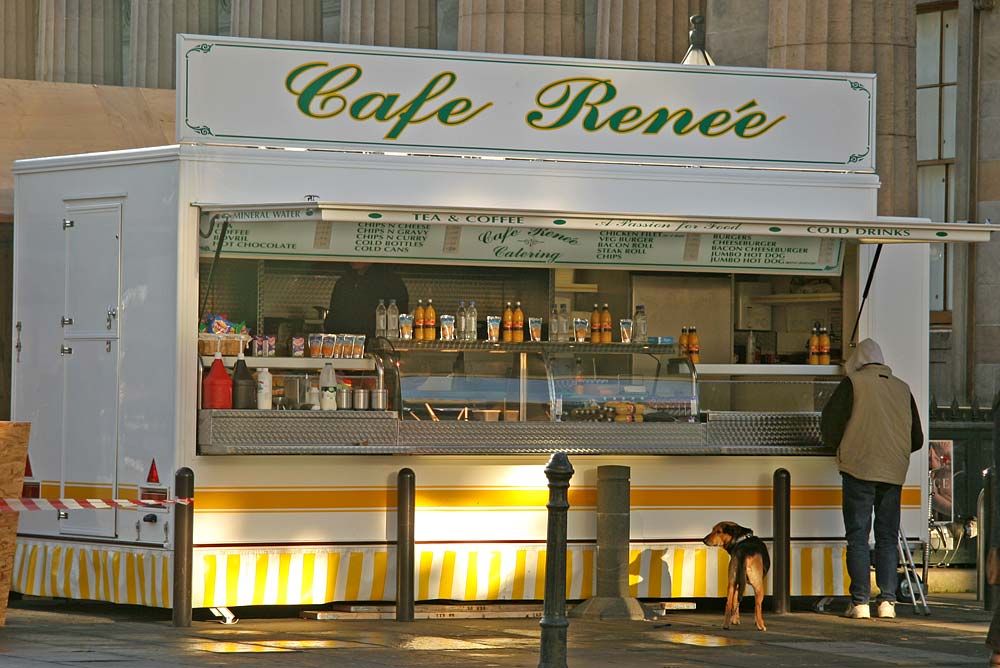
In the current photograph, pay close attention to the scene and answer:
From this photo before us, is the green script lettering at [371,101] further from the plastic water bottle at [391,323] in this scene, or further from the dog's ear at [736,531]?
the dog's ear at [736,531]

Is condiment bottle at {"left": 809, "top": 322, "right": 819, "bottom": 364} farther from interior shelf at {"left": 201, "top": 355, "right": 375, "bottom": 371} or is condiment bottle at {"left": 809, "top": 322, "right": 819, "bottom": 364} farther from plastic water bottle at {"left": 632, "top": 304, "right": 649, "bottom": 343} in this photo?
interior shelf at {"left": 201, "top": 355, "right": 375, "bottom": 371}

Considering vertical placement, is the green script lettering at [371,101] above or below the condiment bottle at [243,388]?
above

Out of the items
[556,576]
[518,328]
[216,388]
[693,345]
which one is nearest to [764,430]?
[693,345]

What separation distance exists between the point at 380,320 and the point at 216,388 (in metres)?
1.42

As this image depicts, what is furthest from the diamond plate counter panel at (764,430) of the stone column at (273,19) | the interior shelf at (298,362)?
the stone column at (273,19)

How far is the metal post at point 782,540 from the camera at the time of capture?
12.4 metres

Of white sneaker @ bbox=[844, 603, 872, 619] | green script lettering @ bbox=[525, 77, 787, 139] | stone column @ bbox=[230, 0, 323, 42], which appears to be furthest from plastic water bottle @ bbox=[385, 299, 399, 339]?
stone column @ bbox=[230, 0, 323, 42]

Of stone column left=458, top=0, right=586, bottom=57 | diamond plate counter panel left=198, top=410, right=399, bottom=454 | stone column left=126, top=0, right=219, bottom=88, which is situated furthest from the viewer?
stone column left=126, top=0, right=219, bottom=88

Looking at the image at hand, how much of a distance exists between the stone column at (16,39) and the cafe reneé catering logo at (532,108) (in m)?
18.2

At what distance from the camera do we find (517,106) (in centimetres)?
1228

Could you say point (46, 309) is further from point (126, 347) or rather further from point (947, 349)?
point (947, 349)

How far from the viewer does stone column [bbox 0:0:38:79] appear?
94.7 feet

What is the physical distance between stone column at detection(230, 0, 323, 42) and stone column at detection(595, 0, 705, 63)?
26.0 ft

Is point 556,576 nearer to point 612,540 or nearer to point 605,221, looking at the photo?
point 612,540
